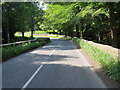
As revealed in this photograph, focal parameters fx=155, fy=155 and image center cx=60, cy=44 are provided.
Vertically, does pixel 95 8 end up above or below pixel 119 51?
above

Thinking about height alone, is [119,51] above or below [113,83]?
above

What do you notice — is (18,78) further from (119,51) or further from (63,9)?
(63,9)

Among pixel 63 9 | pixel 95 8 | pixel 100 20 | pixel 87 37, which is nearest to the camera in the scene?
pixel 95 8

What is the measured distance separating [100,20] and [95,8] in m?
1.61

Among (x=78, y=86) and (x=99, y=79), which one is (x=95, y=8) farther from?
(x=78, y=86)

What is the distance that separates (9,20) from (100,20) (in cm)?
1960

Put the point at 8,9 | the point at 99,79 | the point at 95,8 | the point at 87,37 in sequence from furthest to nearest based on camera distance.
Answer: the point at 87,37 < the point at 8,9 < the point at 95,8 < the point at 99,79

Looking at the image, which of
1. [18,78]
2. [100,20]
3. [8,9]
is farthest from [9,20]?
[18,78]

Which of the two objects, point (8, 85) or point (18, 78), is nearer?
point (8, 85)

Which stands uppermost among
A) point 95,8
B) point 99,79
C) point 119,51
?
point 95,8

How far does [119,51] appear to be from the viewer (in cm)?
667

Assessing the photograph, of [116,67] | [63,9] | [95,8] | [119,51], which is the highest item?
[63,9]

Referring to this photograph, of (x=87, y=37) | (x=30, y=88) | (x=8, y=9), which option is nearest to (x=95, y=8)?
(x=30, y=88)

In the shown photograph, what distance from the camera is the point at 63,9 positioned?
2569 centimetres
